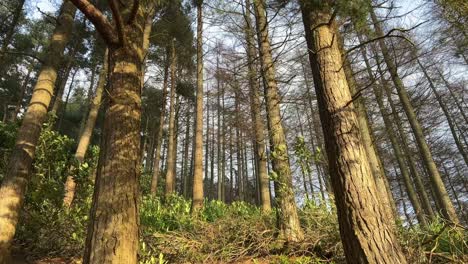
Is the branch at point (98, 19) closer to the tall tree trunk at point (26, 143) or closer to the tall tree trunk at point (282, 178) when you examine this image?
the tall tree trunk at point (282, 178)

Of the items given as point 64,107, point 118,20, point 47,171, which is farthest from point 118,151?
point 64,107

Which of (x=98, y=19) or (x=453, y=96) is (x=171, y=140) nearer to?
(x=98, y=19)

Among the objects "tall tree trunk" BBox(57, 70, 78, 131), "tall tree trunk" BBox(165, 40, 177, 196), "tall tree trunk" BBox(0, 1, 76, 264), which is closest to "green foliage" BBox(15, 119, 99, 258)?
"tall tree trunk" BBox(0, 1, 76, 264)

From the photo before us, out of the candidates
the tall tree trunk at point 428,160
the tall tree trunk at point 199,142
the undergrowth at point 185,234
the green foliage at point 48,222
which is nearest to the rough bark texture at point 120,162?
the undergrowth at point 185,234

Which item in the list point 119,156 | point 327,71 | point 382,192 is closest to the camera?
point 119,156

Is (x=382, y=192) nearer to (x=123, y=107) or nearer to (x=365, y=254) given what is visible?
(x=365, y=254)

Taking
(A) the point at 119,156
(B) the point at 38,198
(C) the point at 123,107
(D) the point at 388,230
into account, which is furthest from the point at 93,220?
(B) the point at 38,198

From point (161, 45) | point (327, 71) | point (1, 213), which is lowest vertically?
point (1, 213)

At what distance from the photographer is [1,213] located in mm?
4637

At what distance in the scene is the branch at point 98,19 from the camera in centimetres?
278

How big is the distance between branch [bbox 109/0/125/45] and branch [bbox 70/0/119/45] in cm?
8

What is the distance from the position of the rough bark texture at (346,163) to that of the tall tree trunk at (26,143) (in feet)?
15.4

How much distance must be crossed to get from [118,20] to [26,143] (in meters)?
3.53

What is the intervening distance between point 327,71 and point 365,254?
5.83 feet
